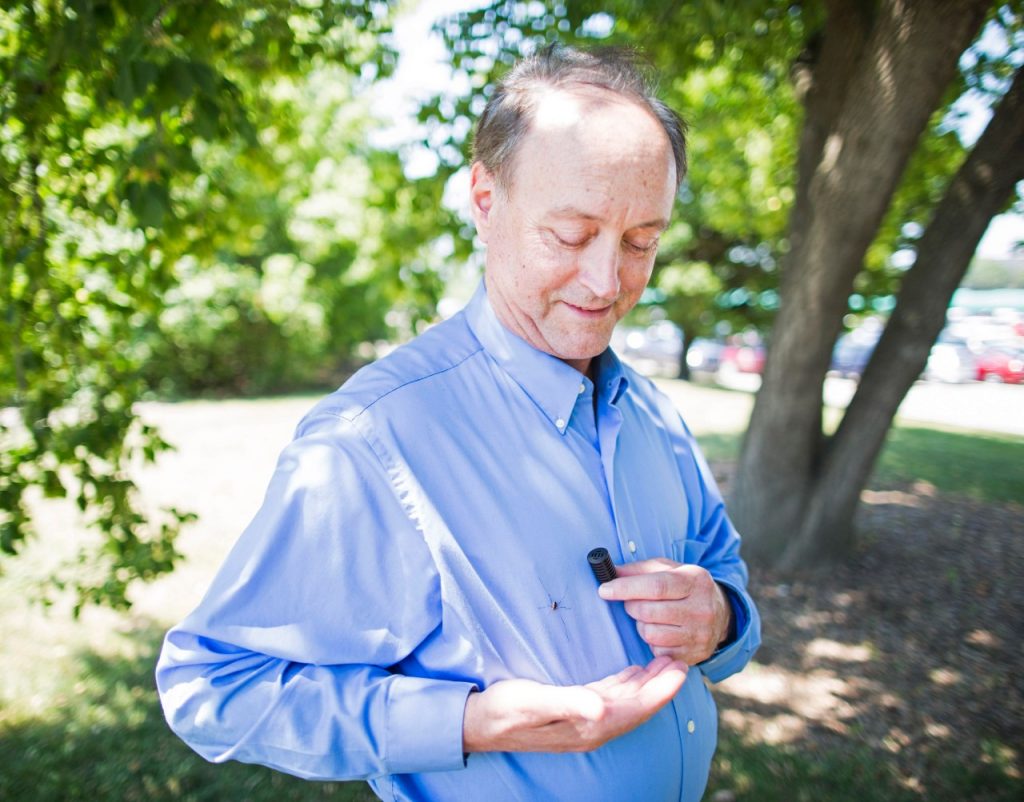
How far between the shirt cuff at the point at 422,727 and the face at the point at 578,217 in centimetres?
75

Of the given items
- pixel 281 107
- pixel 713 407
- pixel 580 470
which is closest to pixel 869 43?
pixel 281 107

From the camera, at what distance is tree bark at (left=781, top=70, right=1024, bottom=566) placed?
454cm

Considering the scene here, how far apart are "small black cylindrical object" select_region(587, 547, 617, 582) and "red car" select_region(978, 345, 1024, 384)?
912 inches

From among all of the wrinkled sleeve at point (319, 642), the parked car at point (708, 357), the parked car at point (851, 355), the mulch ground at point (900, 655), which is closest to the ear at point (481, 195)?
the wrinkled sleeve at point (319, 642)

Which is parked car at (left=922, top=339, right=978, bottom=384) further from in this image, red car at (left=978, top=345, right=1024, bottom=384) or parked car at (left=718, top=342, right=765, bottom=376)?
parked car at (left=718, top=342, right=765, bottom=376)

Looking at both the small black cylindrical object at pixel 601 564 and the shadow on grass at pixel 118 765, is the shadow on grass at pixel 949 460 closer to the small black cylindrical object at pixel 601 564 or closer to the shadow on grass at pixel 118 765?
the shadow on grass at pixel 118 765

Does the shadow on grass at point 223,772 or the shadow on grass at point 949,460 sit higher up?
the shadow on grass at point 223,772

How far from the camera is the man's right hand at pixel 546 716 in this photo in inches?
48.6

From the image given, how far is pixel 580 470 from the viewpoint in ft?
5.06

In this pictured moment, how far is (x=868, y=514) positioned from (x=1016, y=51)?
439 cm

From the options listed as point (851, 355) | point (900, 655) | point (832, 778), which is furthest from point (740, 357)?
point (832, 778)

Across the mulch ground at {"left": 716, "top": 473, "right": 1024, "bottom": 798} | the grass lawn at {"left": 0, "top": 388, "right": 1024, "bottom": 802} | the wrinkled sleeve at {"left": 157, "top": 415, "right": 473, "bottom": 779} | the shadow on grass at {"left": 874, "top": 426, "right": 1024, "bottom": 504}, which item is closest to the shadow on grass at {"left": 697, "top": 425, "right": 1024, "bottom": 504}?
the shadow on grass at {"left": 874, "top": 426, "right": 1024, "bottom": 504}

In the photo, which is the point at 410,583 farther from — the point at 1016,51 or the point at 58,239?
the point at 1016,51

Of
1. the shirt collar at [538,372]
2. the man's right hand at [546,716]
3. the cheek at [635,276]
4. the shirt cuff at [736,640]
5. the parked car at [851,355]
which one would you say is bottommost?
the parked car at [851,355]
